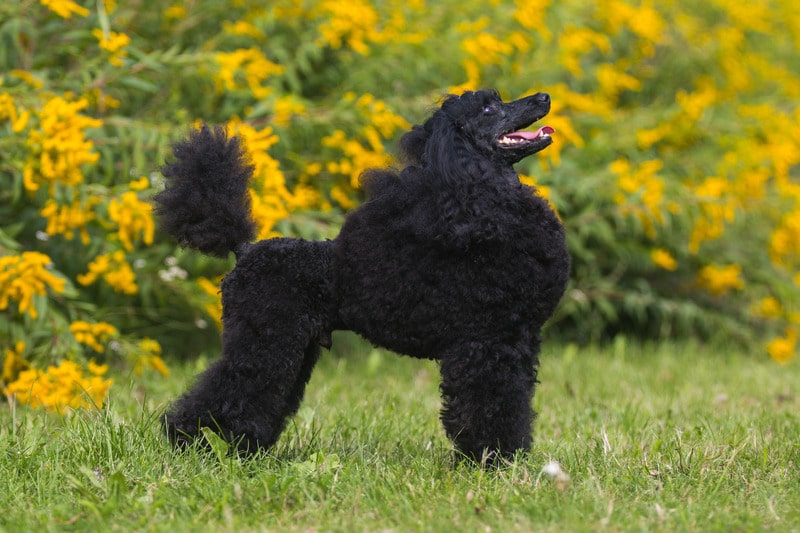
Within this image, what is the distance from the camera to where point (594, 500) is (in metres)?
2.63

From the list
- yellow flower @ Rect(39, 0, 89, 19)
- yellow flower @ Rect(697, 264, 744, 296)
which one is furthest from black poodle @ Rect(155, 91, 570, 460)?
yellow flower @ Rect(697, 264, 744, 296)

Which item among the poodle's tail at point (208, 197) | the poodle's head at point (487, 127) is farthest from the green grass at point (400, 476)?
the poodle's head at point (487, 127)

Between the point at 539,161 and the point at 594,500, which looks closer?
the point at 594,500

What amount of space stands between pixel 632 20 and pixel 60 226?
4.38m

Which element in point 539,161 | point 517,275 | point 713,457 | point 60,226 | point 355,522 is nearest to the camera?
point 355,522

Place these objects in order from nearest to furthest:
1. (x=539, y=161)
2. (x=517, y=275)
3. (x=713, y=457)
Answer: (x=517, y=275), (x=713, y=457), (x=539, y=161)

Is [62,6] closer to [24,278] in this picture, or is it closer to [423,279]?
[24,278]

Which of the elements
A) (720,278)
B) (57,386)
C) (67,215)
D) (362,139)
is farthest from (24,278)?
(720,278)

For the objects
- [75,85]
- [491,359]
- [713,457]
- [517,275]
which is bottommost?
[713,457]

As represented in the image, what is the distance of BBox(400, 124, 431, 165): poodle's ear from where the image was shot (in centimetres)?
302

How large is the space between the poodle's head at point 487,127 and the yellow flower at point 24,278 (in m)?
1.89

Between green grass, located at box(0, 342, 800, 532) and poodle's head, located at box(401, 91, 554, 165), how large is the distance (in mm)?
1017

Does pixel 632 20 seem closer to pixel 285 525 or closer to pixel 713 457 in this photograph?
pixel 713 457

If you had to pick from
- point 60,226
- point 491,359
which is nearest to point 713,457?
point 491,359
